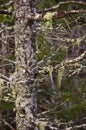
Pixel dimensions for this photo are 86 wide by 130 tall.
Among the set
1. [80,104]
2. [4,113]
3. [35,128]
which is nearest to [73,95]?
[80,104]

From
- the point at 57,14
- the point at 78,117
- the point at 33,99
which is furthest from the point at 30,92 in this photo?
the point at 78,117

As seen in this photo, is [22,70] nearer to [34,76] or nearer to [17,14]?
[34,76]

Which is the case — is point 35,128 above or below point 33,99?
below

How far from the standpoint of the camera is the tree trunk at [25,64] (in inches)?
160

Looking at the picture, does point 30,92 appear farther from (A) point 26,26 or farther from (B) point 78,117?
(B) point 78,117

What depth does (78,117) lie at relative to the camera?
26.3ft

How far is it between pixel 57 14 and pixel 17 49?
2.80 ft

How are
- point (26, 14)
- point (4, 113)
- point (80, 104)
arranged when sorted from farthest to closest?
point (4, 113) < point (80, 104) < point (26, 14)

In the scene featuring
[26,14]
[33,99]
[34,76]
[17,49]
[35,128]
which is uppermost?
[26,14]

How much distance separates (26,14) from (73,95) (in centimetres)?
388

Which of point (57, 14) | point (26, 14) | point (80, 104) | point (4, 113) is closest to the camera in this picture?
point (57, 14)

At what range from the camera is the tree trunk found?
406 cm

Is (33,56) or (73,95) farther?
A: (73,95)

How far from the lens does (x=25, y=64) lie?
4.16 metres
